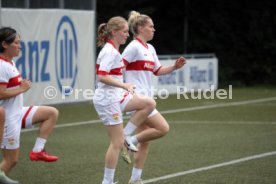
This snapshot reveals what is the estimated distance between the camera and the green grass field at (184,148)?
10.9m

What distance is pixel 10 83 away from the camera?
8984mm

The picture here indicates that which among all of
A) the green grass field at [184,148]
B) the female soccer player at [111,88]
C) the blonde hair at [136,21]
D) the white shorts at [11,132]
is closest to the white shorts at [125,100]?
the female soccer player at [111,88]

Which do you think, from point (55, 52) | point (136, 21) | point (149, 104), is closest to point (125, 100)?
point (149, 104)

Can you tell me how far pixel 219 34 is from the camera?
34.0 metres

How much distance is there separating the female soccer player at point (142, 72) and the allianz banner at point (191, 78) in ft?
47.5

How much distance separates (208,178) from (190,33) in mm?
23976

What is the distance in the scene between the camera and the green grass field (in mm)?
10945

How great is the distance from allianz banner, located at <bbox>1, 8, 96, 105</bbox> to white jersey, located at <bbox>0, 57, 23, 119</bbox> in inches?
386

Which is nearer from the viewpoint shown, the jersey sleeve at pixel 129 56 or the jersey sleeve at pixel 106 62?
the jersey sleeve at pixel 106 62

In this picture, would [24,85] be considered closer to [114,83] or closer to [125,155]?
[114,83]

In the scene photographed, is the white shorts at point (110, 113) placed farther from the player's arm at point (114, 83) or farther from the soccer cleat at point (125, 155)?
the soccer cleat at point (125, 155)

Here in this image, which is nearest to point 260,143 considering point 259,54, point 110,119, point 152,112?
point 152,112

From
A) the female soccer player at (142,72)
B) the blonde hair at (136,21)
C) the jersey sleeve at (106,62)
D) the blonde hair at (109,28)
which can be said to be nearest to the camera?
the jersey sleeve at (106,62)

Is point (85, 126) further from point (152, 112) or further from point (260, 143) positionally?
point (152, 112)
